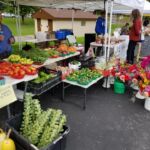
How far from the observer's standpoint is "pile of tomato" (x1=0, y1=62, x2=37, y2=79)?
9.11 ft

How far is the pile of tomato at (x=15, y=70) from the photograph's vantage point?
9.11 feet

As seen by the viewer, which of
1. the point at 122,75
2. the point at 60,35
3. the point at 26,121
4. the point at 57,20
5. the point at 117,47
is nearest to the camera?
the point at 26,121

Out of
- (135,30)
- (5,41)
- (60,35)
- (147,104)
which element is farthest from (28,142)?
(60,35)

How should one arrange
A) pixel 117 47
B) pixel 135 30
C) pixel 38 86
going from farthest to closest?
pixel 117 47
pixel 135 30
pixel 38 86

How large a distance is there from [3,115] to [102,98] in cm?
200

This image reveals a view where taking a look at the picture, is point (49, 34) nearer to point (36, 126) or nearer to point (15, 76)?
point (15, 76)

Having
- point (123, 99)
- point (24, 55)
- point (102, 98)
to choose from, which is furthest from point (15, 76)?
point (123, 99)

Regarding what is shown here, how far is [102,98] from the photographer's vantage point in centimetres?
413

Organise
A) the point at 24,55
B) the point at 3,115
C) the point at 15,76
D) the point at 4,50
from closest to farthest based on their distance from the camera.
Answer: the point at 15,76 < the point at 3,115 < the point at 24,55 < the point at 4,50

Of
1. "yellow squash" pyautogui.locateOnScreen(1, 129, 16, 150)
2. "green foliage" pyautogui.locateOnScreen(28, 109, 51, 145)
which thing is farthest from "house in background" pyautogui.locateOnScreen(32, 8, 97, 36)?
"yellow squash" pyautogui.locateOnScreen(1, 129, 16, 150)

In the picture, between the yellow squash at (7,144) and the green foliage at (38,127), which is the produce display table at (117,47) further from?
the yellow squash at (7,144)

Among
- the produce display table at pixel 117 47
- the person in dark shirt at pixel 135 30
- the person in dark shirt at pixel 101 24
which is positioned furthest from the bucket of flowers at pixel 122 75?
the person in dark shirt at pixel 101 24

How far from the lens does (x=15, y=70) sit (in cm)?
282

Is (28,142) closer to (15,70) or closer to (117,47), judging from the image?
(15,70)
